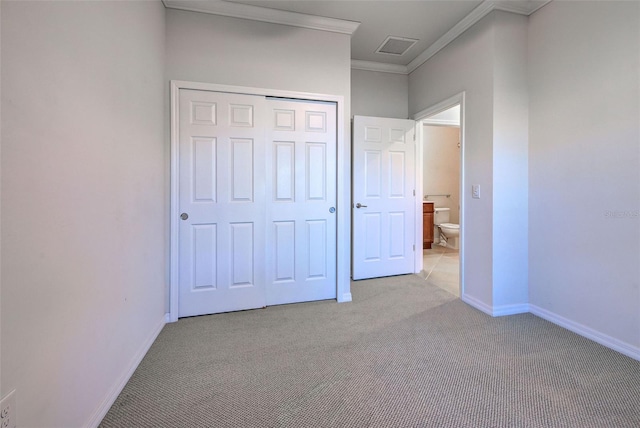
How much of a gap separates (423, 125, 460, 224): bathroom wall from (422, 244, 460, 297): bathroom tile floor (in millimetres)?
1086

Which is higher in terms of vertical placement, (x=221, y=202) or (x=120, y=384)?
(x=221, y=202)

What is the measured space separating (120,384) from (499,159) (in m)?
3.03

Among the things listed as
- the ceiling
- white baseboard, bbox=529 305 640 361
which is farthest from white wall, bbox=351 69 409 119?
white baseboard, bbox=529 305 640 361

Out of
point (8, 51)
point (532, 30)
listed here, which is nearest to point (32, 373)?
point (8, 51)

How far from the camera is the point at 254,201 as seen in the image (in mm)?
2516

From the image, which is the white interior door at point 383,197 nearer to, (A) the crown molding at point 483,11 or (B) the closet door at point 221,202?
(A) the crown molding at point 483,11

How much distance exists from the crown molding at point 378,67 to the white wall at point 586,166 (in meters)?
1.48

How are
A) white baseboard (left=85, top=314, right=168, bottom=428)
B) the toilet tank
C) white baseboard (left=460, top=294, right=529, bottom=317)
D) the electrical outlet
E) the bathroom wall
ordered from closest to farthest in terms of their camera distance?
the electrical outlet → white baseboard (left=85, top=314, right=168, bottom=428) → white baseboard (left=460, top=294, right=529, bottom=317) → the toilet tank → the bathroom wall

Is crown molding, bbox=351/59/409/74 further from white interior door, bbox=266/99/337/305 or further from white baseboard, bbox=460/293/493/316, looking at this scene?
white baseboard, bbox=460/293/493/316

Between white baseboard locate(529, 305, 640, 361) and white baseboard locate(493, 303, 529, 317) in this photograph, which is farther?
white baseboard locate(493, 303, 529, 317)

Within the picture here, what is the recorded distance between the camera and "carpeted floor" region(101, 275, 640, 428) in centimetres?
131

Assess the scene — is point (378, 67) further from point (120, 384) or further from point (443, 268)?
point (120, 384)

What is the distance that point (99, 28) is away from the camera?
1.30 meters

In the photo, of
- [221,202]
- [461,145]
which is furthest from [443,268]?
[221,202]
